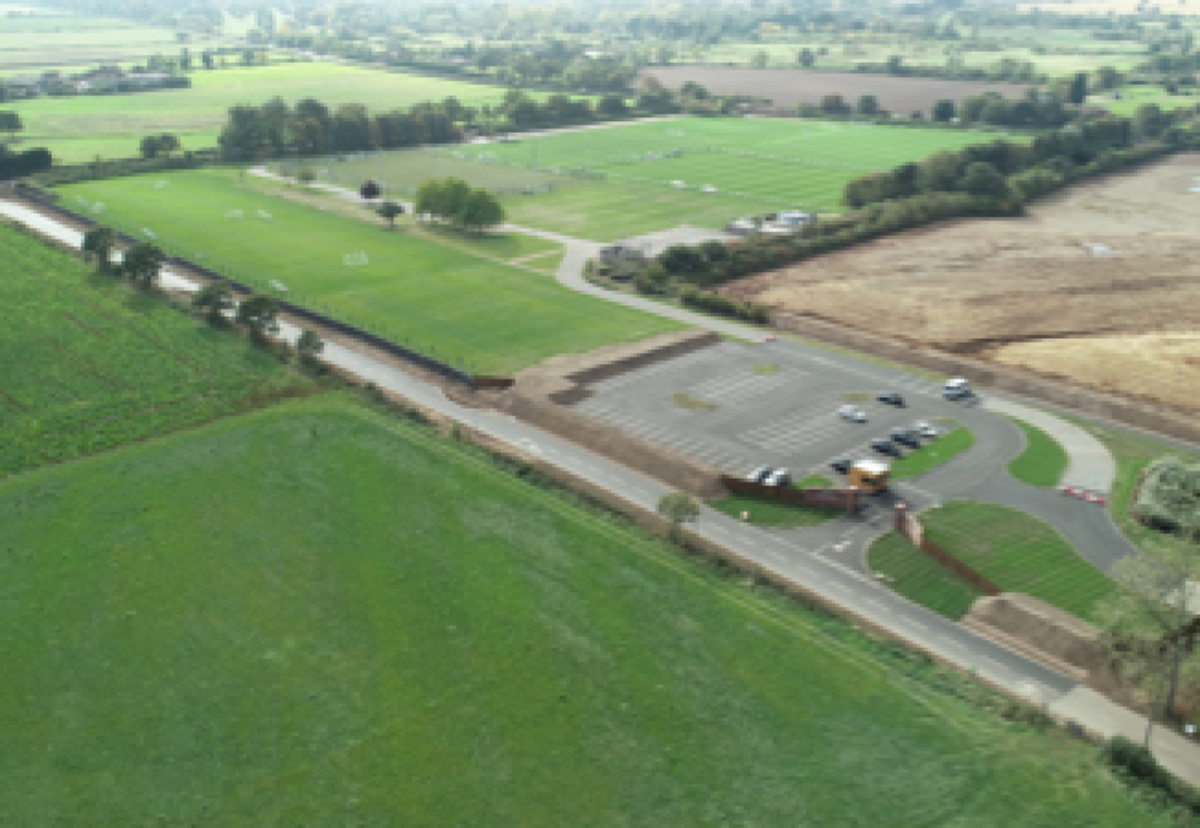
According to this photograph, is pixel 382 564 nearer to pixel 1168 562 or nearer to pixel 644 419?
pixel 644 419

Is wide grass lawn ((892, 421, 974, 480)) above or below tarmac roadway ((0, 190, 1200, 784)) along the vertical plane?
above

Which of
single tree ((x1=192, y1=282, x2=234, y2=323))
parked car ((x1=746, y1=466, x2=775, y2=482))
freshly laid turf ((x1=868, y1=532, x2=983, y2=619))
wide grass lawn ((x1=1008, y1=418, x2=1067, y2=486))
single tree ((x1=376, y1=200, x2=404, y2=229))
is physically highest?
single tree ((x1=376, y1=200, x2=404, y2=229))

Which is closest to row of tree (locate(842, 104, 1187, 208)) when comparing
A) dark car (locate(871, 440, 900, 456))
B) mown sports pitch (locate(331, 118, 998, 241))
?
mown sports pitch (locate(331, 118, 998, 241))

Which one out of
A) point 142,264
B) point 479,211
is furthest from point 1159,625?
point 479,211

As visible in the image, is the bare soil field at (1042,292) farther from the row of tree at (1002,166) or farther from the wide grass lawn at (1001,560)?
the wide grass lawn at (1001,560)

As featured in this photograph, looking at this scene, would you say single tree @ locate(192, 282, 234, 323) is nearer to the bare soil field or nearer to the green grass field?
the green grass field

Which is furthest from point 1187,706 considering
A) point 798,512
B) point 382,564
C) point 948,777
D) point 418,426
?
point 418,426
